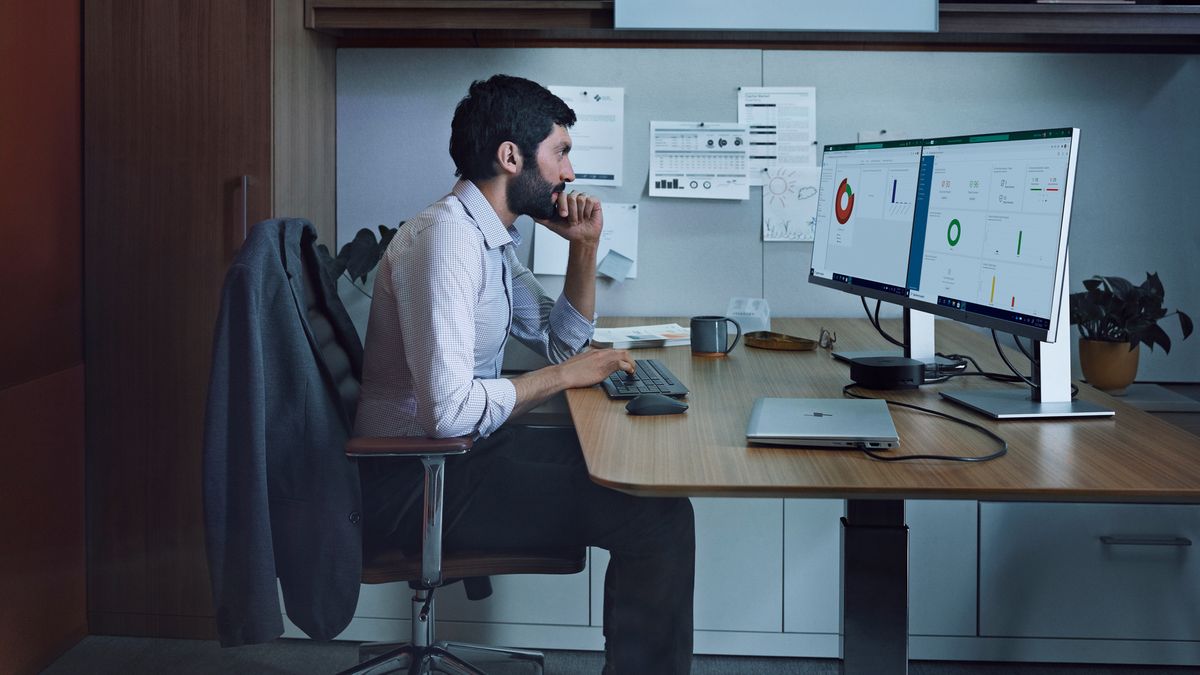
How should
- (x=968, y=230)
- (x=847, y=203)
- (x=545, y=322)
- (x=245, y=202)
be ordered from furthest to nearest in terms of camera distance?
1. (x=245, y=202)
2. (x=545, y=322)
3. (x=847, y=203)
4. (x=968, y=230)

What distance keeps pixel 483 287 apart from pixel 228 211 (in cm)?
82

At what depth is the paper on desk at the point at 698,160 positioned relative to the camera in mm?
2928

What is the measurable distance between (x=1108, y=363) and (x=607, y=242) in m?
1.27

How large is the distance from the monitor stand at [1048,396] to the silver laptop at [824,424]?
0.19 metres

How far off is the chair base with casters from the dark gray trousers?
24 millimetres

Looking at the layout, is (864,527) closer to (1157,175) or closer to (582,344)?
(582,344)

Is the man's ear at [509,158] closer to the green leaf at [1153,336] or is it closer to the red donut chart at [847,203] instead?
the red donut chart at [847,203]

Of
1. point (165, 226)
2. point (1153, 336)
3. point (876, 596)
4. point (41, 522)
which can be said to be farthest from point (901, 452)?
point (41, 522)

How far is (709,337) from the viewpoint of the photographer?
7.73 feet

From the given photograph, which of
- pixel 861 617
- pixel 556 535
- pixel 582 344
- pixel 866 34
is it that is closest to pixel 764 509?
pixel 582 344

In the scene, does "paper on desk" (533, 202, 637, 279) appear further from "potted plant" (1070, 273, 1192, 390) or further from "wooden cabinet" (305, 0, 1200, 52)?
"potted plant" (1070, 273, 1192, 390)

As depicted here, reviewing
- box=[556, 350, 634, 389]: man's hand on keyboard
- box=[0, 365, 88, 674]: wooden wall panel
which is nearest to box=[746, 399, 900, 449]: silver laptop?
box=[556, 350, 634, 389]: man's hand on keyboard

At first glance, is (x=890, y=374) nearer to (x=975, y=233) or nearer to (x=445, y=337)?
(x=975, y=233)

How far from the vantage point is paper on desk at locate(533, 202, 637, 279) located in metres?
2.97
